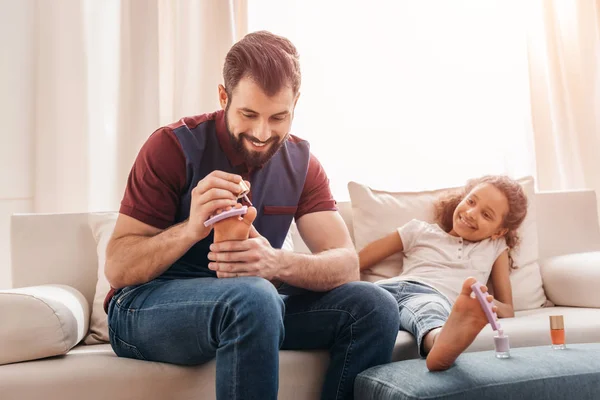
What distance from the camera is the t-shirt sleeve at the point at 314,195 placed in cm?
189

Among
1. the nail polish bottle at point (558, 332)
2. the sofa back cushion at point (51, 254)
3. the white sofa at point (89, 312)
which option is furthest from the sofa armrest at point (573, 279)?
the sofa back cushion at point (51, 254)

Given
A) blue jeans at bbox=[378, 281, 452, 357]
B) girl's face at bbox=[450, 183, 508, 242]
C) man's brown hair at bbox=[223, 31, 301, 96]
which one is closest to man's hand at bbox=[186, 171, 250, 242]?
man's brown hair at bbox=[223, 31, 301, 96]

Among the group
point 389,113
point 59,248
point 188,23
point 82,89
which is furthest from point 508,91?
point 59,248

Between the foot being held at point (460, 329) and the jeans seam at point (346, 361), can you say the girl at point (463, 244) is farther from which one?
the foot being held at point (460, 329)

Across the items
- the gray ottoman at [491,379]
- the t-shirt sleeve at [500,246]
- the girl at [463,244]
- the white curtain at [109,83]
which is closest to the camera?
the gray ottoman at [491,379]

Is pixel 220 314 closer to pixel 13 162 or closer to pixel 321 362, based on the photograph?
pixel 321 362

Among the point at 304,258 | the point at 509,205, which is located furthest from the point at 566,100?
the point at 304,258

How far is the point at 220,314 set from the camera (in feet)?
4.64

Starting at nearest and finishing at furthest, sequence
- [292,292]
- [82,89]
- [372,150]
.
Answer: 1. [292,292]
2. [82,89]
3. [372,150]

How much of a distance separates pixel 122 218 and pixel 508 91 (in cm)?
223

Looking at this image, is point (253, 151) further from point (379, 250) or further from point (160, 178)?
point (379, 250)

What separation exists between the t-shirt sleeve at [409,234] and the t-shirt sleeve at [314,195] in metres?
0.50

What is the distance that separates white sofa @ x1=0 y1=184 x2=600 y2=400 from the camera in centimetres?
156

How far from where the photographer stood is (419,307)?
6.36 feet
